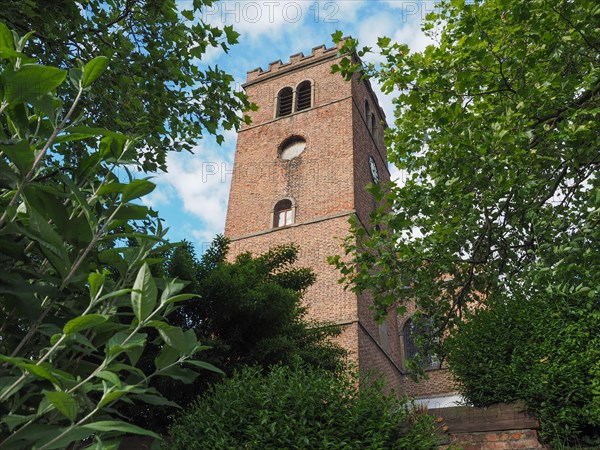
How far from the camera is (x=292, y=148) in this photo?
2261 cm

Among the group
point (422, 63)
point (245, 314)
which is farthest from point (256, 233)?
point (422, 63)

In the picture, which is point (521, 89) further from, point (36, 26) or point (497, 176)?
point (36, 26)

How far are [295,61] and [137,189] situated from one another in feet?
84.9

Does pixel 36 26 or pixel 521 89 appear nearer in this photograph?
pixel 36 26

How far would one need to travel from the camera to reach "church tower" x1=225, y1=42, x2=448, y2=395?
17609mm

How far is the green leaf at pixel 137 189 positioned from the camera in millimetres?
1530

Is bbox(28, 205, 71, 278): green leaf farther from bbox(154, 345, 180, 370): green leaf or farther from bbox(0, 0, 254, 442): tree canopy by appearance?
bbox(154, 345, 180, 370): green leaf

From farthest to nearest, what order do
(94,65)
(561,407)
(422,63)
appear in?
(422,63) < (561,407) < (94,65)

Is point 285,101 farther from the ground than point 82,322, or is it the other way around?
point 285,101

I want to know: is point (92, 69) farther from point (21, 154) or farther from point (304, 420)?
point (304, 420)

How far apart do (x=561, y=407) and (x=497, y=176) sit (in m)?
2.94

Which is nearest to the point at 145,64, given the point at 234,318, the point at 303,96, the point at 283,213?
the point at 234,318

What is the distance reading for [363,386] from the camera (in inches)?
239

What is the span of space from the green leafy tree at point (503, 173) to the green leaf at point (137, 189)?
5686mm
